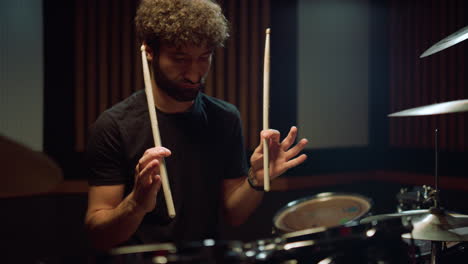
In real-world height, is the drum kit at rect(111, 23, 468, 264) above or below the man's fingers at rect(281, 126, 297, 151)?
below

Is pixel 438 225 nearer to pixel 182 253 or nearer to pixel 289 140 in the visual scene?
pixel 289 140

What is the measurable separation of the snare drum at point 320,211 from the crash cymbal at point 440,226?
0.75ft

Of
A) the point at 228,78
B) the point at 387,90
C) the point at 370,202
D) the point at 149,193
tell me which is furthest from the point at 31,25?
the point at 387,90

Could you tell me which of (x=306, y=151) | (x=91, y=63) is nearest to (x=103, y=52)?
(x=91, y=63)

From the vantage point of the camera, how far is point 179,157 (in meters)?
1.61

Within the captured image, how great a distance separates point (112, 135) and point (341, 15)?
8.52 feet

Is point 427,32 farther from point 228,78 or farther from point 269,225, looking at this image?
point 269,225

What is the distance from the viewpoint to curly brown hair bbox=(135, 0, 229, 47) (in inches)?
56.4

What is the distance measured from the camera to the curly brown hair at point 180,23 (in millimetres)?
1432

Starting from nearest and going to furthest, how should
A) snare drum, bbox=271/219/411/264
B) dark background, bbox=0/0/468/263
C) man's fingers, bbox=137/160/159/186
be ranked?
snare drum, bbox=271/219/411/264
man's fingers, bbox=137/160/159/186
dark background, bbox=0/0/468/263

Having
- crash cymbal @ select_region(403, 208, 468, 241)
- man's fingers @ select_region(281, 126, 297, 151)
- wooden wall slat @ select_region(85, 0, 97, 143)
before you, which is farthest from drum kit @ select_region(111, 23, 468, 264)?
wooden wall slat @ select_region(85, 0, 97, 143)

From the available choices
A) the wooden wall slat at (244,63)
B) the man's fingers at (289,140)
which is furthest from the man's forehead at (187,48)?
the wooden wall slat at (244,63)

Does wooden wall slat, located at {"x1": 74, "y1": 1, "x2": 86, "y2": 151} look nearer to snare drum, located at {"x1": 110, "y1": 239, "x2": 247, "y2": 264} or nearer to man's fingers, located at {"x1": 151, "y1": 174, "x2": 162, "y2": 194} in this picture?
man's fingers, located at {"x1": 151, "y1": 174, "x2": 162, "y2": 194}

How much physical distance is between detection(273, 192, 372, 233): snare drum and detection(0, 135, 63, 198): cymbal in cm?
102
